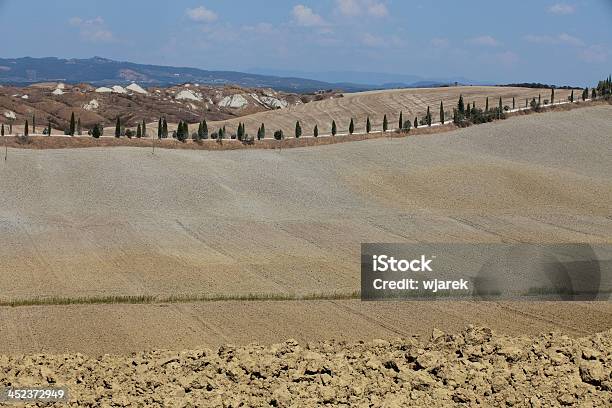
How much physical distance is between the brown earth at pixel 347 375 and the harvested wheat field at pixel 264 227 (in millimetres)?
3171

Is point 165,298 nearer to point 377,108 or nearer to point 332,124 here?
point 332,124

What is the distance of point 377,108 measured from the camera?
10056 cm

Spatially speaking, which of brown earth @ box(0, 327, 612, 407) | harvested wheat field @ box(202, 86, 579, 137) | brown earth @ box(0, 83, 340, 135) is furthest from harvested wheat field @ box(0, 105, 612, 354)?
brown earth @ box(0, 83, 340, 135)

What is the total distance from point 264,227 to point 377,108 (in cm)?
6618

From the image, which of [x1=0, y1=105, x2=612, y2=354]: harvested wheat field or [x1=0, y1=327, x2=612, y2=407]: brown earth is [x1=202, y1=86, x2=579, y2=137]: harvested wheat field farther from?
[x1=0, y1=327, x2=612, y2=407]: brown earth

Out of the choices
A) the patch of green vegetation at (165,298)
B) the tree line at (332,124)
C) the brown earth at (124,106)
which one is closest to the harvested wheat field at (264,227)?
the patch of green vegetation at (165,298)

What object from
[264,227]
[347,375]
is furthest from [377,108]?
[347,375]

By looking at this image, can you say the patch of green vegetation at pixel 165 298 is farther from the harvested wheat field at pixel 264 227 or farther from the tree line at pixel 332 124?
the tree line at pixel 332 124

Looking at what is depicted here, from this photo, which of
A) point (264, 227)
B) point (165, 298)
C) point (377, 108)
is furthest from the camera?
point (377, 108)

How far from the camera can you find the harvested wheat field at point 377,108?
87625 millimetres

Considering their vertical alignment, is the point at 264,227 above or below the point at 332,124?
below

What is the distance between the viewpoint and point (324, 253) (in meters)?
32.2

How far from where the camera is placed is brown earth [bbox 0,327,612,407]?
46.9ft

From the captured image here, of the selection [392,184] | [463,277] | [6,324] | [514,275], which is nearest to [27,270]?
[6,324]
